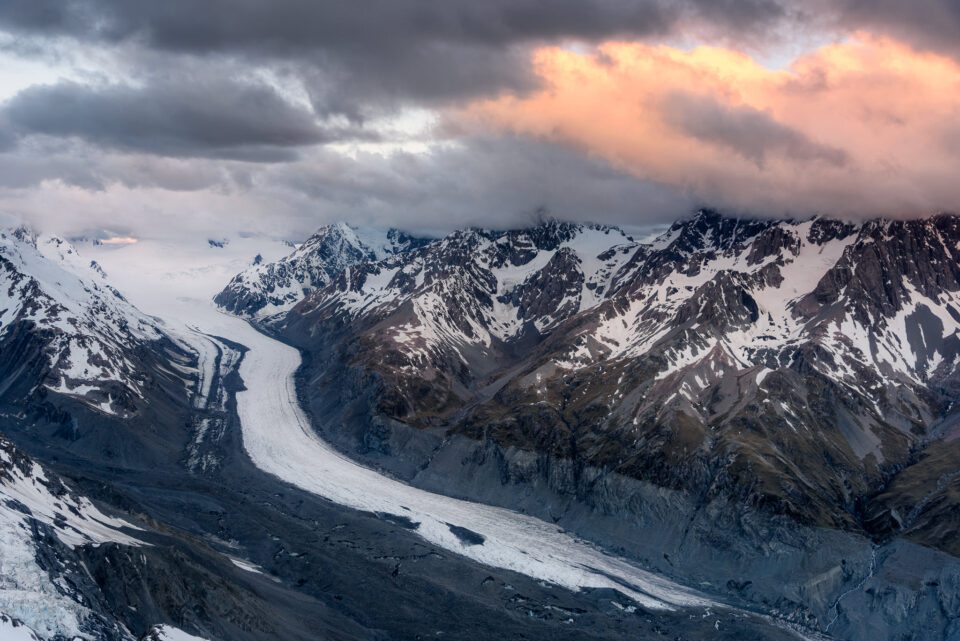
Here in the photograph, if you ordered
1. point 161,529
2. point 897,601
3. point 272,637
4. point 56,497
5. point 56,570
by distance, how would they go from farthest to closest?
1. point 897,601
2. point 161,529
3. point 56,497
4. point 272,637
5. point 56,570

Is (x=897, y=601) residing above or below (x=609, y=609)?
above

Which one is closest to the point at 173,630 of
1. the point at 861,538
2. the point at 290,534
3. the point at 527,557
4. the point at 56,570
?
the point at 56,570

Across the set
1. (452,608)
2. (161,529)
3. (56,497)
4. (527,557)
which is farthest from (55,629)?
(527,557)

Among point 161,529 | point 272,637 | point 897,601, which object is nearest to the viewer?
A: point 272,637

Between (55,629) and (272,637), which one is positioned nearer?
(55,629)

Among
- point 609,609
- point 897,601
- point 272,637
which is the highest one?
point 897,601

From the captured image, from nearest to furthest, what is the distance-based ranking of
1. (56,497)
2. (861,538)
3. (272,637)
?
(272,637), (56,497), (861,538)

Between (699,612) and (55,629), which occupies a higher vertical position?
(699,612)

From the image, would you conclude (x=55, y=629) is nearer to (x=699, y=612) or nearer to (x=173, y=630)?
(x=173, y=630)

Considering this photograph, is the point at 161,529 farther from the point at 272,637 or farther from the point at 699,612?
the point at 699,612
